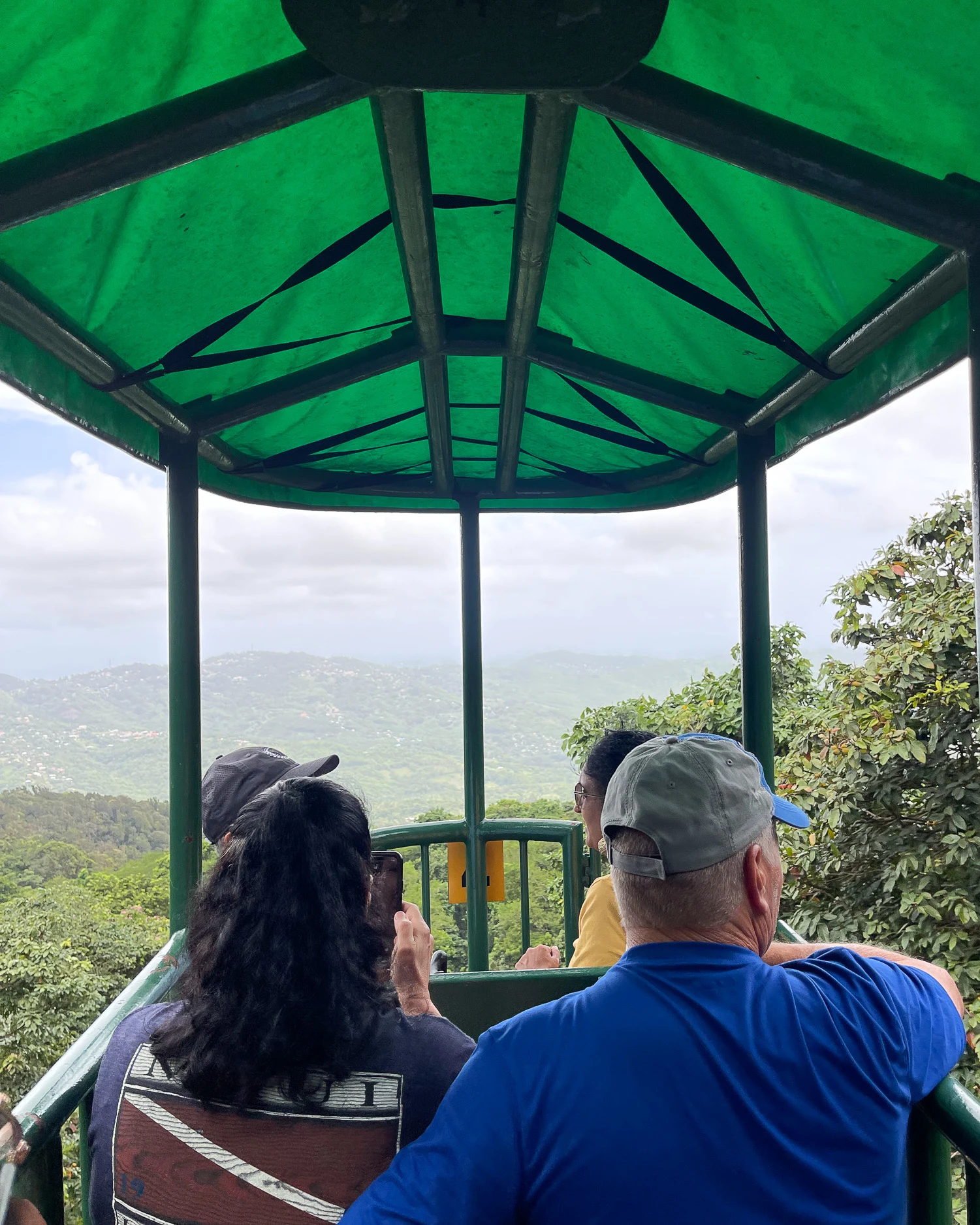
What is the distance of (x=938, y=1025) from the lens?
1.10m

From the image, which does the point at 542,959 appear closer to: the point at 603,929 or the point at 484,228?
the point at 603,929

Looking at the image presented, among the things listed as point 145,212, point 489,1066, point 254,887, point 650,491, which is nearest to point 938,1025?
point 489,1066

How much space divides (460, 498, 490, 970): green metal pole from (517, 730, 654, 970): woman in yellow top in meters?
1.07

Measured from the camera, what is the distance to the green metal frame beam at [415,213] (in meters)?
1.30

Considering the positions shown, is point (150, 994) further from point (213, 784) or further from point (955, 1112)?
point (955, 1112)

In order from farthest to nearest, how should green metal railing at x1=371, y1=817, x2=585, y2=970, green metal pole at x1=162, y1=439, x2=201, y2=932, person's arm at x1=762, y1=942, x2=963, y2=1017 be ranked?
green metal railing at x1=371, y1=817, x2=585, y2=970, green metal pole at x1=162, y1=439, x2=201, y2=932, person's arm at x1=762, y1=942, x2=963, y2=1017

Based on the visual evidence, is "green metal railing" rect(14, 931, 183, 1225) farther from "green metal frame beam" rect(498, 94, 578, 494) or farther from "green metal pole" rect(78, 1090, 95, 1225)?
"green metal frame beam" rect(498, 94, 578, 494)

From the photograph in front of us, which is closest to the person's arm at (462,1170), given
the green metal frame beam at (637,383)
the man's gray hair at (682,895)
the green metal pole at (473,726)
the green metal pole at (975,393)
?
the man's gray hair at (682,895)

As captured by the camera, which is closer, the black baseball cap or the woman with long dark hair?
the woman with long dark hair

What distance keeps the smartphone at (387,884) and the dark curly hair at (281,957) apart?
12 cm

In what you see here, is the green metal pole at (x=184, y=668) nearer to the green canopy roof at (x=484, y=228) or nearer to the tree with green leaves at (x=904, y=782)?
the green canopy roof at (x=484, y=228)

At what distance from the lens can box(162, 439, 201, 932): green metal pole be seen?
7.09 ft

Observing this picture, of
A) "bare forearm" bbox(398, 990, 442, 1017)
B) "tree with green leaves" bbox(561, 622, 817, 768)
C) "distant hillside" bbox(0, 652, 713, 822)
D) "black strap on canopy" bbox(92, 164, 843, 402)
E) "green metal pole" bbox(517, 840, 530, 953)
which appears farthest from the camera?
"distant hillside" bbox(0, 652, 713, 822)

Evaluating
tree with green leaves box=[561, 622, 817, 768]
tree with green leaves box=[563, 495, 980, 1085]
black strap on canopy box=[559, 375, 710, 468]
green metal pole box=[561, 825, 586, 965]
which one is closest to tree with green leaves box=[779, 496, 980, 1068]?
tree with green leaves box=[563, 495, 980, 1085]
